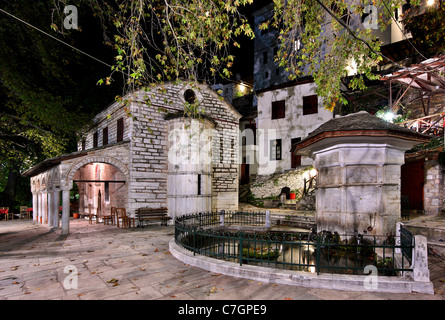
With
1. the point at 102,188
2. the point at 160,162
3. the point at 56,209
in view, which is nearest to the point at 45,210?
the point at 56,209

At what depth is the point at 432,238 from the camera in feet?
25.0

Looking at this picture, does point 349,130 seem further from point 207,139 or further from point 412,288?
point 207,139

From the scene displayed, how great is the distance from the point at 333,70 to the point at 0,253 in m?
11.9

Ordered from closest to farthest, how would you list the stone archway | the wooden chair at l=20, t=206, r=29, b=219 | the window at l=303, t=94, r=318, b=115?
1. the stone archway
2. the wooden chair at l=20, t=206, r=29, b=219
3. the window at l=303, t=94, r=318, b=115

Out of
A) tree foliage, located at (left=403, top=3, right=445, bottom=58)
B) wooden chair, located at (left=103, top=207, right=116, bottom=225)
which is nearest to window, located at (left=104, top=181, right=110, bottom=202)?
wooden chair, located at (left=103, top=207, right=116, bottom=225)

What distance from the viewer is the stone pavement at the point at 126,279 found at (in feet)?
14.1

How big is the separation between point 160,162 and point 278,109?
11.9 m

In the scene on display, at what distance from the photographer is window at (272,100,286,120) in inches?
817

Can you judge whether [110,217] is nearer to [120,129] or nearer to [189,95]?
[120,129]

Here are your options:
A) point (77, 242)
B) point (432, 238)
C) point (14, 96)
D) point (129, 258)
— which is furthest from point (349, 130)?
point (14, 96)

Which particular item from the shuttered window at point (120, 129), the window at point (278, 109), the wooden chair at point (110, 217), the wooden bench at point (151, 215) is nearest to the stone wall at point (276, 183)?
the window at point (278, 109)

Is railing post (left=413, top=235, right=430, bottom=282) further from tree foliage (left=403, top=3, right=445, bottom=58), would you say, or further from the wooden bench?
tree foliage (left=403, top=3, right=445, bottom=58)

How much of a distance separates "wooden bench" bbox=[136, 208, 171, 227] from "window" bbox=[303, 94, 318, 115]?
13420 mm

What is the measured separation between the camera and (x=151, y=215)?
43.0ft
